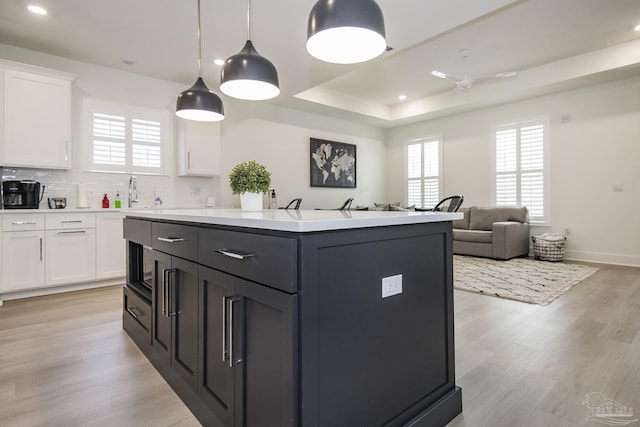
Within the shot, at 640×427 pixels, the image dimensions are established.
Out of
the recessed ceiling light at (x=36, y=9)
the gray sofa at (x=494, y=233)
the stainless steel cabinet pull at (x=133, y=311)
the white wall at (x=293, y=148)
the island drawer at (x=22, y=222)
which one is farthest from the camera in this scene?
the white wall at (x=293, y=148)

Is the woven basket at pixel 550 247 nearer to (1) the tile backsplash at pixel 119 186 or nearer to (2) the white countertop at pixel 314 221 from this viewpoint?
(2) the white countertop at pixel 314 221

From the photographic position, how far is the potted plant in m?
2.25

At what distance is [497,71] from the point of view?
19.3 ft

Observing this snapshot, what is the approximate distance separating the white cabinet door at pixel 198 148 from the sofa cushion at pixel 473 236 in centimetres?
463

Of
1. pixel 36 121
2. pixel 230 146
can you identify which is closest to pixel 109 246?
pixel 36 121

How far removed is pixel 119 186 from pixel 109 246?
0.92 metres

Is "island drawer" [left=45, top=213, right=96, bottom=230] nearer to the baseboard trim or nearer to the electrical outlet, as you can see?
the electrical outlet

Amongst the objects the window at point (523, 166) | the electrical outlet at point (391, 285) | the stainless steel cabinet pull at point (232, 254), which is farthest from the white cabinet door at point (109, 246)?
the window at point (523, 166)

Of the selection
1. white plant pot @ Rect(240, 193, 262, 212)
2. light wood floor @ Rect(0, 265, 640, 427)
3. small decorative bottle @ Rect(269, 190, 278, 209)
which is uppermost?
small decorative bottle @ Rect(269, 190, 278, 209)

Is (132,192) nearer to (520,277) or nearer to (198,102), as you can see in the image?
(198,102)

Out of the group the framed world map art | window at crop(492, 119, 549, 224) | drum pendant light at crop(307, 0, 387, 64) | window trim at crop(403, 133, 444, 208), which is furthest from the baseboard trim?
drum pendant light at crop(307, 0, 387, 64)

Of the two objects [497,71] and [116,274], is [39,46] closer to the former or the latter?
[116,274]

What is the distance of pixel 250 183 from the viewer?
2.25m

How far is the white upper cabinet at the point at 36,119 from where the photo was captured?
12.1ft
